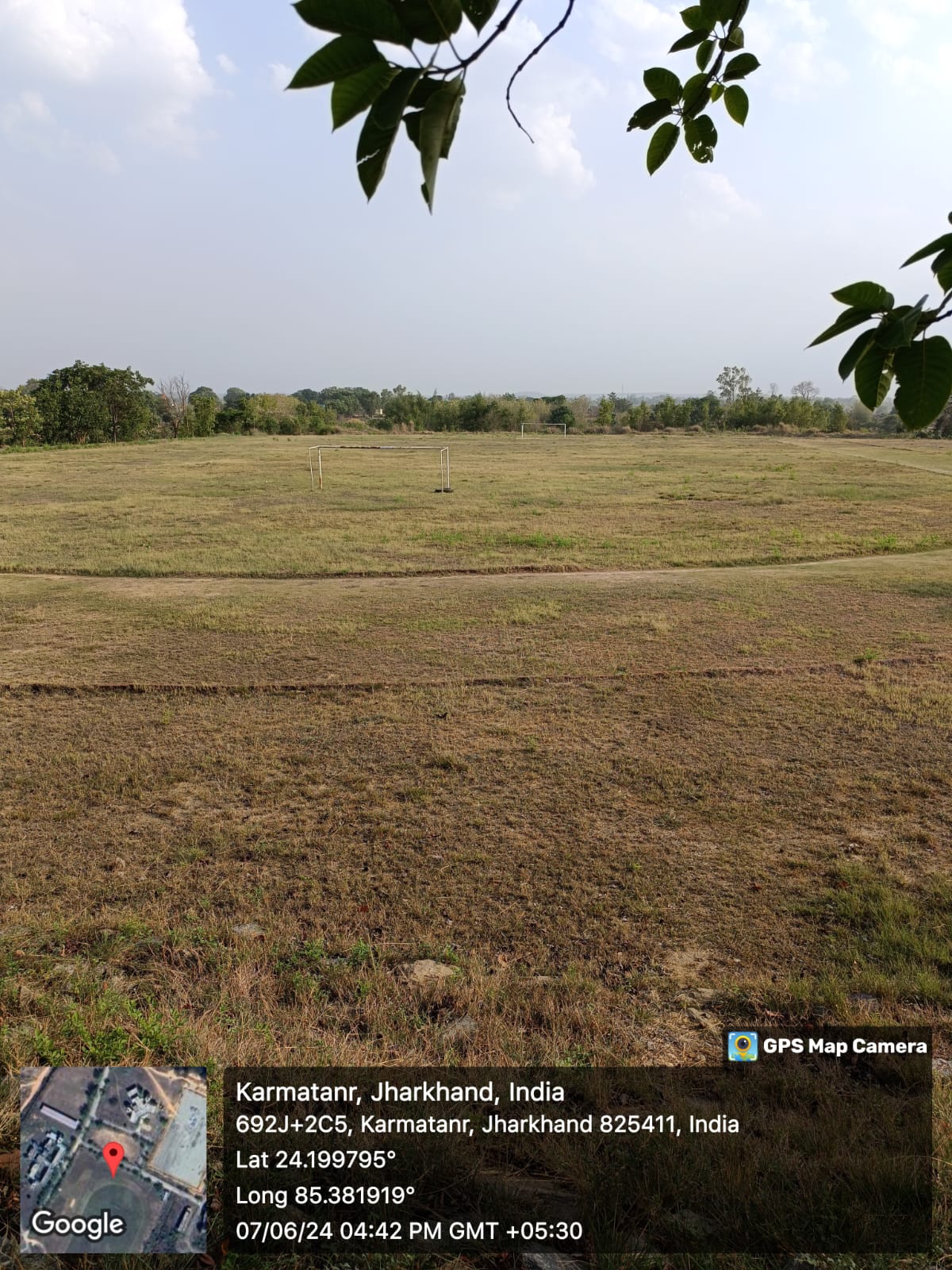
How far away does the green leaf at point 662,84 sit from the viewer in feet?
5.63

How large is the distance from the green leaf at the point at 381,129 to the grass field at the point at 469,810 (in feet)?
6.42

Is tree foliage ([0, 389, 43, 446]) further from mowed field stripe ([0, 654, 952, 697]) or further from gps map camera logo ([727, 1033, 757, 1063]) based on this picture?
gps map camera logo ([727, 1033, 757, 1063])

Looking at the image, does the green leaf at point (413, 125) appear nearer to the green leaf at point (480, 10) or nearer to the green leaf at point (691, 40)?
the green leaf at point (480, 10)

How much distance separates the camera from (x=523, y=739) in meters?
5.91

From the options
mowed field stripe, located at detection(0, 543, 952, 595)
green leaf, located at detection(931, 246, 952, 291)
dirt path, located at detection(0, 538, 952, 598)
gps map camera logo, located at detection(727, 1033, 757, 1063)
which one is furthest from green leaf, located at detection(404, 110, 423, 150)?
mowed field stripe, located at detection(0, 543, 952, 595)

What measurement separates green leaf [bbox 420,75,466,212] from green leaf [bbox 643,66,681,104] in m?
1.13

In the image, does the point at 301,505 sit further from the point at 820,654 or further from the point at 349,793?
the point at 349,793

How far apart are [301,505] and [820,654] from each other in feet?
47.1

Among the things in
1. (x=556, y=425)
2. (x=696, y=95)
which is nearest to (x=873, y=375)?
(x=696, y=95)

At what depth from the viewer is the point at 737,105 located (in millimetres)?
1803

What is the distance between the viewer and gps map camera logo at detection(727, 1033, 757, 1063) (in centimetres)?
265

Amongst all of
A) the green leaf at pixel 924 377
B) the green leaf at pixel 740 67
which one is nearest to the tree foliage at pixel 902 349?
the green leaf at pixel 924 377

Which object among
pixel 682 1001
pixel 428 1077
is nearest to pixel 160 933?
pixel 428 1077

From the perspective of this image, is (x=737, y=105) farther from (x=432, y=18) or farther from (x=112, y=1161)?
(x=112, y=1161)
